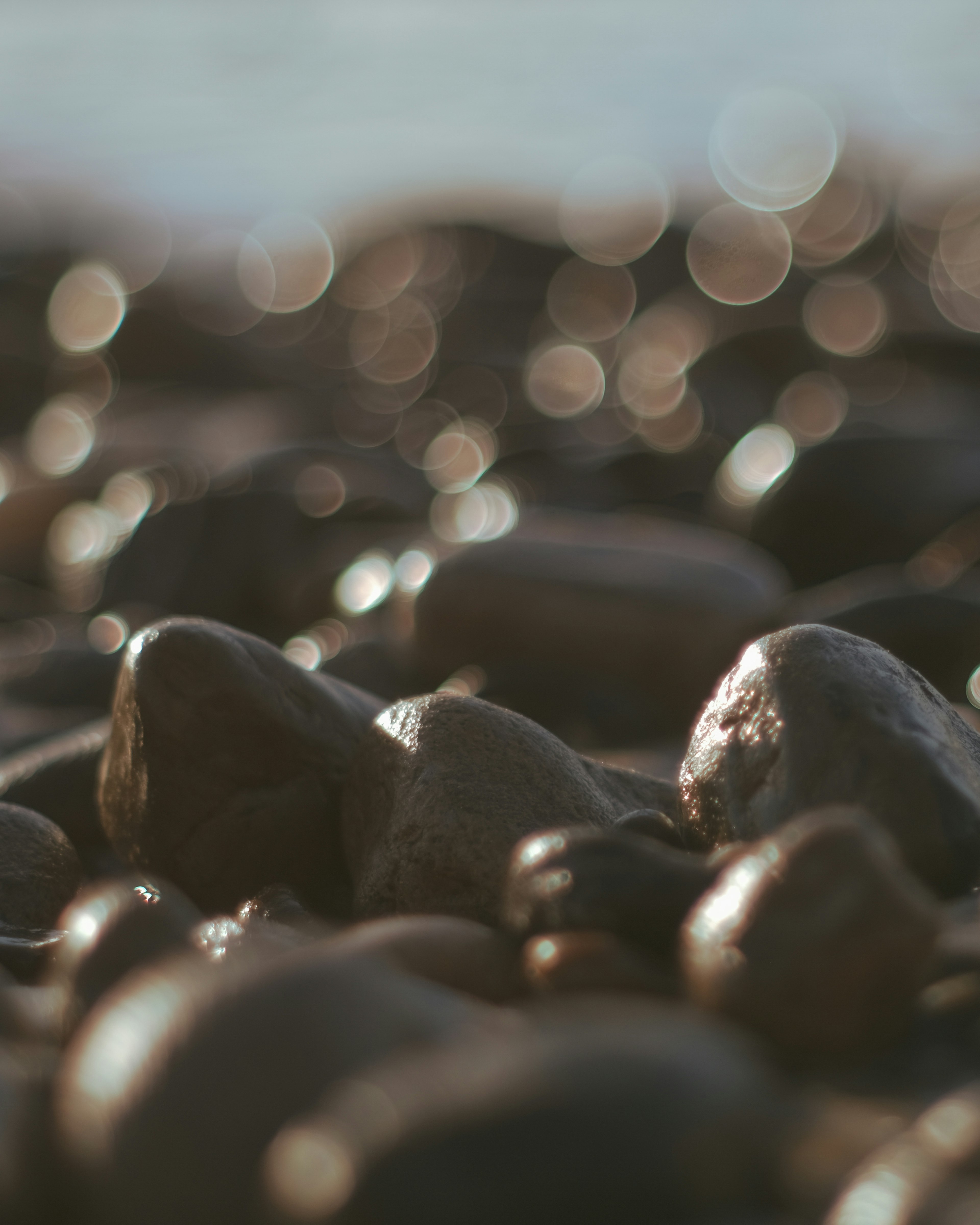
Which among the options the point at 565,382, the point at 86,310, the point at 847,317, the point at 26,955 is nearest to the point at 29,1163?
the point at 26,955

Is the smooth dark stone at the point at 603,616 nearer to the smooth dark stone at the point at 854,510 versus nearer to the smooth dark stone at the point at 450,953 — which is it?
the smooth dark stone at the point at 854,510

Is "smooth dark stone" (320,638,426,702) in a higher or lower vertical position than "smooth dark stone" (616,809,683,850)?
lower

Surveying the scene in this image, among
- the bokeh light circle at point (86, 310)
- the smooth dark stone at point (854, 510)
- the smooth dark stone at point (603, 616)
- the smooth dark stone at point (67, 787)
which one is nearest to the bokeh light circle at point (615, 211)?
the bokeh light circle at point (86, 310)

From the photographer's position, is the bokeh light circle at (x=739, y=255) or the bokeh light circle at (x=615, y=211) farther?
the bokeh light circle at (x=615, y=211)

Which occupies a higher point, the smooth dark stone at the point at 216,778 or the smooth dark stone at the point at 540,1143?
the smooth dark stone at the point at 540,1143

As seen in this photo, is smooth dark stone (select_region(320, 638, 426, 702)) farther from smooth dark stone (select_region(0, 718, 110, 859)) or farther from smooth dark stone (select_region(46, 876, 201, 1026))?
smooth dark stone (select_region(46, 876, 201, 1026))

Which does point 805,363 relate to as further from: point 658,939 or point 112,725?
point 658,939

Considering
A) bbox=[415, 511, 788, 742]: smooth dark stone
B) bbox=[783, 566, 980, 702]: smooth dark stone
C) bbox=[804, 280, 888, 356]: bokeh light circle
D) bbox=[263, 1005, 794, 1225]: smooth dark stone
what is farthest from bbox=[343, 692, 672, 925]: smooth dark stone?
bbox=[804, 280, 888, 356]: bokeh light circle

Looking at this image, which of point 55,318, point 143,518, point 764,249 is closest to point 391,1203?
point 143,518
